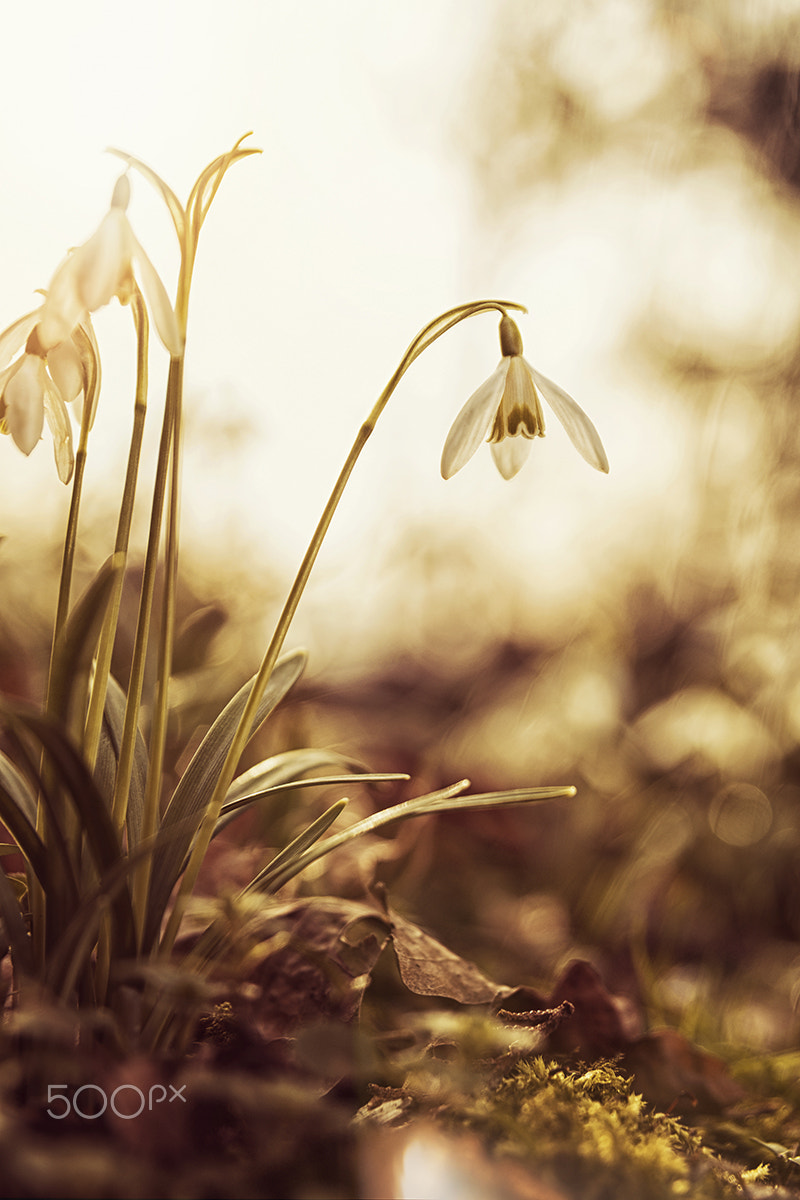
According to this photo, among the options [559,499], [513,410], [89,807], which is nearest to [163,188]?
[513,410]

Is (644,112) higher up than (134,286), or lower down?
higher up

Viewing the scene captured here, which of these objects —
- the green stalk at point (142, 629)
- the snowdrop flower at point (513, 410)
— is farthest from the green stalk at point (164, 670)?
the snowdrop flower at point (513, 410)

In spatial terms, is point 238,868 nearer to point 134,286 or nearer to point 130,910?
point 130,910

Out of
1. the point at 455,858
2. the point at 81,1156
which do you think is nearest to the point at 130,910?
the point at 81,1156

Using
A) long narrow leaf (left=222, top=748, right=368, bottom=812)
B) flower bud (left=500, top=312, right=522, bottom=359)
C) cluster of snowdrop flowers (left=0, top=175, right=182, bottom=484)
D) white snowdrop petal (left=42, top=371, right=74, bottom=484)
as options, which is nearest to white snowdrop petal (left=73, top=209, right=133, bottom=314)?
cluster of snowdrop flowers (left=0, top=175, right=182, bottom=484)

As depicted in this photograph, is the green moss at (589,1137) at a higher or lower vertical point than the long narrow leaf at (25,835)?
lower

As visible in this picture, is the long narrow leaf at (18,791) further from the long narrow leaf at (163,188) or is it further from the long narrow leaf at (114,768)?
the long narrow leaf at (163,188)
